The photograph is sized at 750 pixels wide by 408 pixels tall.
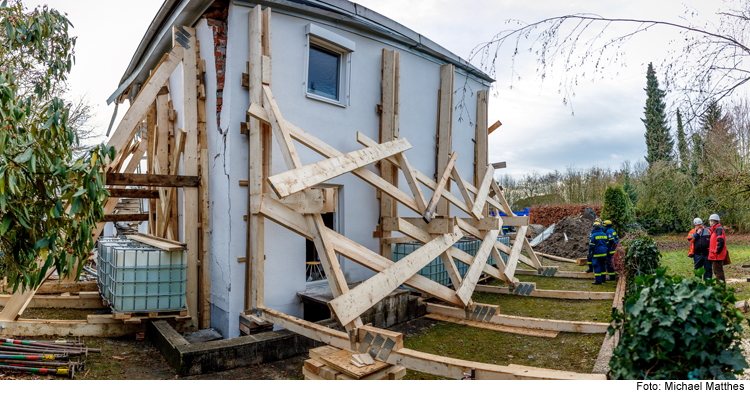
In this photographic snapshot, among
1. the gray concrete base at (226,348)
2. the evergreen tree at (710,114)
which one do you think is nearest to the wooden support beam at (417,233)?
the gray concrete base at (226,348)

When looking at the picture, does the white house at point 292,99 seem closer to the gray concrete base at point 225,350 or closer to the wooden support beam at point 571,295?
the gray concrete base at point 225,350

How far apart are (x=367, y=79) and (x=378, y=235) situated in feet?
10.5

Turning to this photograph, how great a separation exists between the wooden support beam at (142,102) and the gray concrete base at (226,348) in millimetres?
2959

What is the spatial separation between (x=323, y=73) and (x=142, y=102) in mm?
3177

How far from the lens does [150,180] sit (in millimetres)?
6633

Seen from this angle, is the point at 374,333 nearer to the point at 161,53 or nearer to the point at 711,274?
the point at 161,53

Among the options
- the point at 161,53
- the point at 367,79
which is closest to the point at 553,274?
the point at 367,79

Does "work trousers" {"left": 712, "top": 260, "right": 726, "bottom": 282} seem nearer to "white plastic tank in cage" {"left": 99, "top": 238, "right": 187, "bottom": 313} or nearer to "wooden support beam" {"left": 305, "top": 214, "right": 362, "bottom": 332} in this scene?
"wooden support beam" {"left": 305, "top": 214, "right": 362, "bottom": 332}

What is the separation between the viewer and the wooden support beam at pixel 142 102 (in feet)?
21.7

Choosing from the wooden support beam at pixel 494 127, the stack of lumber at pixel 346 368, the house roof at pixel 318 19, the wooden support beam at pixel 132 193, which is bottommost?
the stack of lumber at pixel 346 368

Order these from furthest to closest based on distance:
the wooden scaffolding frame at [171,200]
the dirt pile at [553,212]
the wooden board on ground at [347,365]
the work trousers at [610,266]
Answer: the dirt pile at [553,212], the work trousers at [610,266], the wooden scaffolding frame at [171,200], the wooden board on ground at [347,365]

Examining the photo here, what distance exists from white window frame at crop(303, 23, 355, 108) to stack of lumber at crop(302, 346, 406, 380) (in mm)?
4739

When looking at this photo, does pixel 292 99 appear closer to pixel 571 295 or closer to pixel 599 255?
pixel 571 295

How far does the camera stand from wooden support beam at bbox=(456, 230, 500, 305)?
22.6 ft
